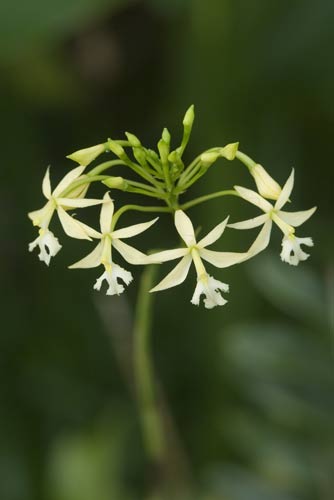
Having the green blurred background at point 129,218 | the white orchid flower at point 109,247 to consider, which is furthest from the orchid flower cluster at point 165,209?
the green blurred background at point 129,218

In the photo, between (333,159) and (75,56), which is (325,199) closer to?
(333,159)

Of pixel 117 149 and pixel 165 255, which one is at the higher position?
pixel 117 149

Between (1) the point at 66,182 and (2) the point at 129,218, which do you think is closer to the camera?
(1) the point at 66,182

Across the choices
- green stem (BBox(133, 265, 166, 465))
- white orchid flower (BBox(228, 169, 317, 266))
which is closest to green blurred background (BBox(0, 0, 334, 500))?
green stem (BBox(133, 265, 166, 465))

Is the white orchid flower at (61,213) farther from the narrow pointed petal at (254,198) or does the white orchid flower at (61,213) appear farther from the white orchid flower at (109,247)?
the narrow pointed petal at (254,198)

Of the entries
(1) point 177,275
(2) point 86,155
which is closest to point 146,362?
(1) point 177,275

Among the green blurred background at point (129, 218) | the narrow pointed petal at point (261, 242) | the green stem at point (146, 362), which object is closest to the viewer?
A: the narrow pointed petal at point (261, 242)

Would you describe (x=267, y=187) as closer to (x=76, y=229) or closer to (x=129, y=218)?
(x=76, y=229)

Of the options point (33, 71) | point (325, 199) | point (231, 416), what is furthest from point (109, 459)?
point (33, 71)

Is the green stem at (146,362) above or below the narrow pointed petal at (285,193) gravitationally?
below
